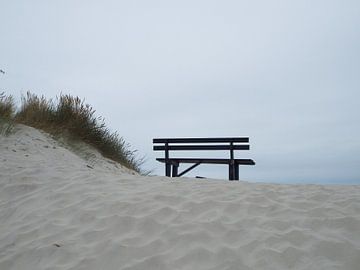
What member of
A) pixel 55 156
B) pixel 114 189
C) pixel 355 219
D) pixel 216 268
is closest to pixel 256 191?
pixel 355 219

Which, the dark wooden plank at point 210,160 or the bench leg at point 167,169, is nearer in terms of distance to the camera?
the dark wooden plank at point 210,160

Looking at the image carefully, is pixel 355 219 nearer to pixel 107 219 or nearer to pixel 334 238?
pixel 334 238

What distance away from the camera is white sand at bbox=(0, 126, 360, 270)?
12.8 ft

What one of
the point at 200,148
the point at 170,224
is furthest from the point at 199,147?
the point at 170,224

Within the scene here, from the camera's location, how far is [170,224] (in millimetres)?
4676

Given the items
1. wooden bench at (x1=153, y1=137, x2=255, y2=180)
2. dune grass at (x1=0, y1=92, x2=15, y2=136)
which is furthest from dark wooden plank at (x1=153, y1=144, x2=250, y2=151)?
dune grass at (x1=0, y1=92, x2=15, y2=136)

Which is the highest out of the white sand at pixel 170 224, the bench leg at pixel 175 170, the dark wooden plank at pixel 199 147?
the dark wooden plank at pixel 199 147

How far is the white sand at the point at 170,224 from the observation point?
3.89m

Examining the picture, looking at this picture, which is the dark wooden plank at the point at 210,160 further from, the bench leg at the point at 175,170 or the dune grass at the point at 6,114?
the dune grass at the point at 6,114

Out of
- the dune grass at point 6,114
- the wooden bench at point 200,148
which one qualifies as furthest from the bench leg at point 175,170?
the dune grass at point 6,114

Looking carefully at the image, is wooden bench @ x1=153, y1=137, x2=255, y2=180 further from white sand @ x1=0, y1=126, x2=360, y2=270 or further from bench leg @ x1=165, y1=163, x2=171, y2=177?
white sand @ x1=0, y1=126, x2=360, y2=270

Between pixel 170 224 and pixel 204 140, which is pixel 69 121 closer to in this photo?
pixel 204 140

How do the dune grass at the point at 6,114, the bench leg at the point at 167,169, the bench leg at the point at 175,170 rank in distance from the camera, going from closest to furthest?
the dune grass at the point at 6,114 → the bench leg at the point at 167,169 → the bench leg at the point at 175,170

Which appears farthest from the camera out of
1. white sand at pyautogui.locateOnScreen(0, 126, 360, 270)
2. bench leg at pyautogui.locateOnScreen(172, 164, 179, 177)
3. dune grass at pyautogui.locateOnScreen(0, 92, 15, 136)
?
bench leg at pyautogui.locateOnScreen(172, 164, 179, 177)
